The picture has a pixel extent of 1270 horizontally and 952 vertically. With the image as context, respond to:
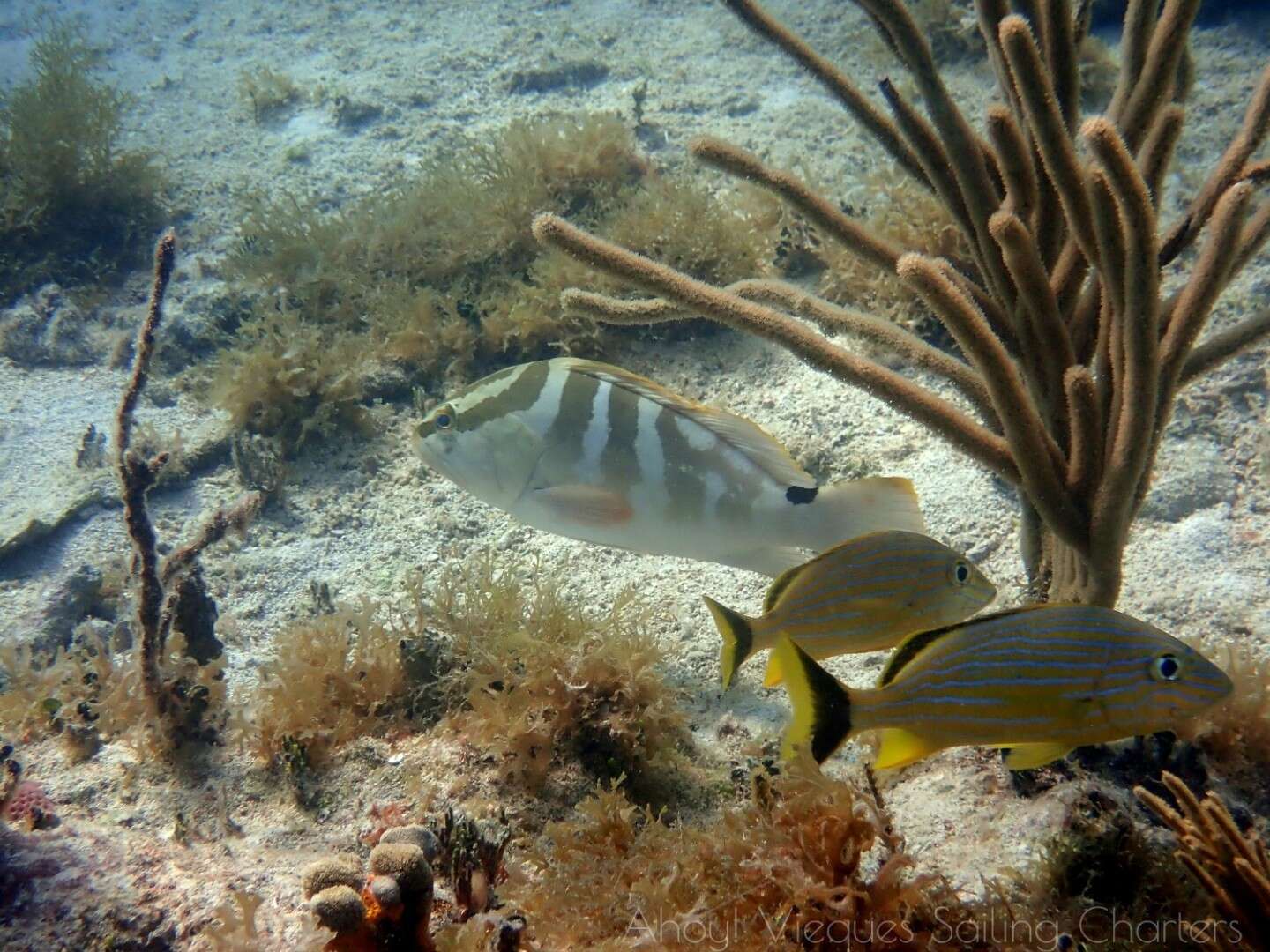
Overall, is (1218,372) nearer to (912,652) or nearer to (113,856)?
(912,652)

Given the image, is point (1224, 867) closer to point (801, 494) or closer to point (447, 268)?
point (801, 494)

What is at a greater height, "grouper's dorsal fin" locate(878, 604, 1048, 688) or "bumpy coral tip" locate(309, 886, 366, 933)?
"grouper's dorsal fin" locate(878, 604, 1048, 688)

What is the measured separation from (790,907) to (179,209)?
28.9 ft

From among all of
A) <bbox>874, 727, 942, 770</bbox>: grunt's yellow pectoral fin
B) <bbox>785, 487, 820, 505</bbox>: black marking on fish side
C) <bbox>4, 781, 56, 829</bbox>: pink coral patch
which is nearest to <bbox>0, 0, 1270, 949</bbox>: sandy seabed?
<bbox>4, 781, 56, 829</bbox>: pink coral patch

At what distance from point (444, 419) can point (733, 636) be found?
1.52m

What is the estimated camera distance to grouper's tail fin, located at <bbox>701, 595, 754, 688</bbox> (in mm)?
2365

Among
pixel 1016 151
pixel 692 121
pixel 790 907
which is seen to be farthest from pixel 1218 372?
pixel 692 121

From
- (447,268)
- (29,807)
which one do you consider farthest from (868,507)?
(447,268)

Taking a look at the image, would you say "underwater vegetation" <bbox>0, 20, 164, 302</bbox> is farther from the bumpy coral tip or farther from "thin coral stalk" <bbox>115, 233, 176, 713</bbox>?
the bumpy coral tip

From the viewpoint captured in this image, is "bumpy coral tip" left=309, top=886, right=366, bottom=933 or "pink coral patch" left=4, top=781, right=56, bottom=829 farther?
"pink coral patch" left=4, top=781, right=56, bottom=829

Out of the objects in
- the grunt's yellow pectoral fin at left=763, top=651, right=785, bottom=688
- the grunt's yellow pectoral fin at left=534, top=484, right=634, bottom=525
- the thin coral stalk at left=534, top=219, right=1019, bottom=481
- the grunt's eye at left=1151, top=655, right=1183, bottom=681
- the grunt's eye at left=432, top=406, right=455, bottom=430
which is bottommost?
the grunt's yellow pectoral fin at left=763, top=651, right=785, bottom=688

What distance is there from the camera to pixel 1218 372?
3.79m

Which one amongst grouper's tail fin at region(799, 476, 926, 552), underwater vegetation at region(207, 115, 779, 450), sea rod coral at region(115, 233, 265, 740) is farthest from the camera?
underwater vegetation at region(207, 115, 779, 450)

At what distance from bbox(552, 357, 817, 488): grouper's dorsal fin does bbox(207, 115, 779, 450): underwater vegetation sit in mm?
2148
